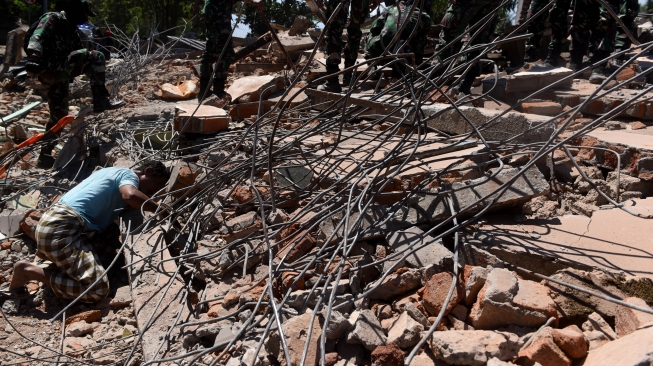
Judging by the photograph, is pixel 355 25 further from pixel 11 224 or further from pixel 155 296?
pixel 155 296

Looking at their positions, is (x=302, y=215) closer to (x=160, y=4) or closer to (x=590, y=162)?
(x=590, y=162)

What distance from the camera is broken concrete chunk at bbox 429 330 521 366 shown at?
1.67 metres

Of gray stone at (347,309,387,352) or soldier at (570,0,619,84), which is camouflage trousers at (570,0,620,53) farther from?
gray stone at (347,309,387,352)

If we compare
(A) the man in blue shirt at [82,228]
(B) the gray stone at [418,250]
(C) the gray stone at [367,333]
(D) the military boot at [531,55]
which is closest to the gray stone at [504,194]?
(B) the gray stone at [418,250]

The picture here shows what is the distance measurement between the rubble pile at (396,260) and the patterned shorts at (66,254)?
0.16m

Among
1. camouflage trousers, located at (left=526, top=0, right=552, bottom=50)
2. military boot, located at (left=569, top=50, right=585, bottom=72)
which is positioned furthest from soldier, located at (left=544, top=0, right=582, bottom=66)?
military boot, located at (left=569, top=50, right=585, bottom=72)

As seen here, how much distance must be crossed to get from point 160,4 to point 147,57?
16361 millimetres

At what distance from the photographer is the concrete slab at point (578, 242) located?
2156 millimetres

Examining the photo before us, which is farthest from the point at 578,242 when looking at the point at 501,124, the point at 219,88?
the point at 219,88

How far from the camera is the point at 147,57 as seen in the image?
8.61m

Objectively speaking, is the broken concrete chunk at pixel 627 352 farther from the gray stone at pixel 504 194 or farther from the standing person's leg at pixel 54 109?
the standing person's leg at pixel 54 109

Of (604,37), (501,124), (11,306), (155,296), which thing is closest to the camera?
(155,296)

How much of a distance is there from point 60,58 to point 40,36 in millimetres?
284

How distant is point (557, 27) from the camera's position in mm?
7105
